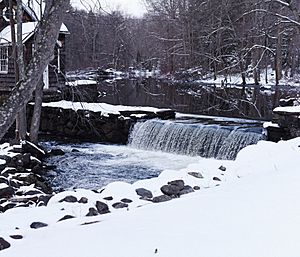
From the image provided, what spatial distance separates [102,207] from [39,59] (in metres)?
2.37

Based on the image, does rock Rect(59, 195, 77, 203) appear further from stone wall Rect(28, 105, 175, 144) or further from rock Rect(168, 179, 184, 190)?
stone wall Rect(28, 105, 175, 144)

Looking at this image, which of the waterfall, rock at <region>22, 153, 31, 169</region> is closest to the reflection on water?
the waterfall

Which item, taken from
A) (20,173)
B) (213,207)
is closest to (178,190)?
(213,207)

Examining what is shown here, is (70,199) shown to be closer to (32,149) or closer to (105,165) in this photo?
(105,165)

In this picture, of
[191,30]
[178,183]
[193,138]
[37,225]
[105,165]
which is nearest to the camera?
[37,225]

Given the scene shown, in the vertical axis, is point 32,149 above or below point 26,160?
above

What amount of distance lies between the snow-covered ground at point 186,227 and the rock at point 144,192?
18 cm

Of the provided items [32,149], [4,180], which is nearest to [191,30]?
[4,180]

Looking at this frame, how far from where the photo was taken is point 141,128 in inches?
581

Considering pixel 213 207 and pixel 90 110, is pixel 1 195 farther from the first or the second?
pixel 90 110

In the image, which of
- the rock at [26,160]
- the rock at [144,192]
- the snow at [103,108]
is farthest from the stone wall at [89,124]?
the rock at [144,192]

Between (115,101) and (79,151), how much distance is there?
32.2 ft

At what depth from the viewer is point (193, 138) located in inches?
523

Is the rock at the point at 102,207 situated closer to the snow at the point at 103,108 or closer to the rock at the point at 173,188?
the rock at the point at 173,188
